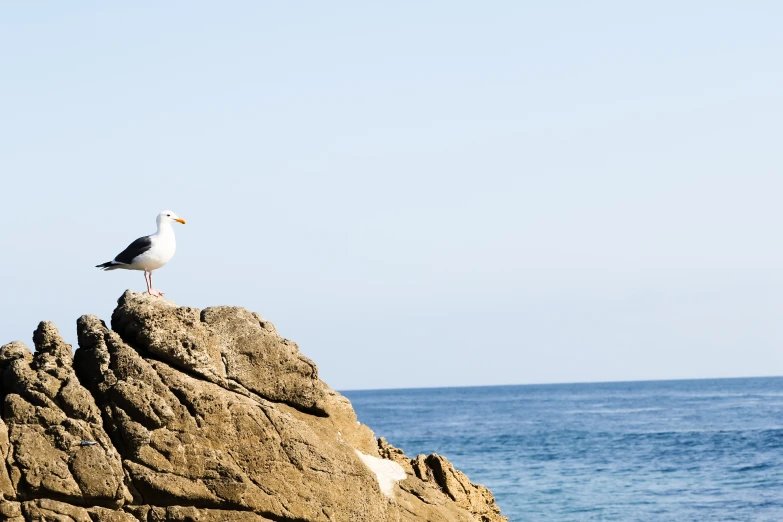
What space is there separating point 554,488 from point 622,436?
77.5ft

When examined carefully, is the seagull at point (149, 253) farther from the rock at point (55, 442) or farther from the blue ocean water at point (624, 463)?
the blue ocean water at point (624, 463)

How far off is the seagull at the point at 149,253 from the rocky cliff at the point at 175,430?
3.18ft

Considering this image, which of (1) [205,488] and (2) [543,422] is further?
(2) [543,422]

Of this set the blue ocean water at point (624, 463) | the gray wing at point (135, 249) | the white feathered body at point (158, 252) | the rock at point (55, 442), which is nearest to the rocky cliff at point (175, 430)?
the rock at point (55, 442)

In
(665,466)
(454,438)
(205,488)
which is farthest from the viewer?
(454,438)

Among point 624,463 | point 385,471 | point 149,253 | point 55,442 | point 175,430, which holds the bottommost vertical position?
point 624,463

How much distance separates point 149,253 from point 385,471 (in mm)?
4147

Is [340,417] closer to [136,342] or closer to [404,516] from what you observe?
[404,516]

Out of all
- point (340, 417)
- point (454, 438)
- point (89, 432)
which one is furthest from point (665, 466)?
point (89, 432)

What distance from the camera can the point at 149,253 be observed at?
13891 millimetres

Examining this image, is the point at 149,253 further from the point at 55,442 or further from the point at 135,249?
the point at 55,442

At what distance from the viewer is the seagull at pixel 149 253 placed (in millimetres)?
13907

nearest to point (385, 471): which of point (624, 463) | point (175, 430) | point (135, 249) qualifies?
point (175, 430)

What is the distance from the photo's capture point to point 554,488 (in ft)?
114
